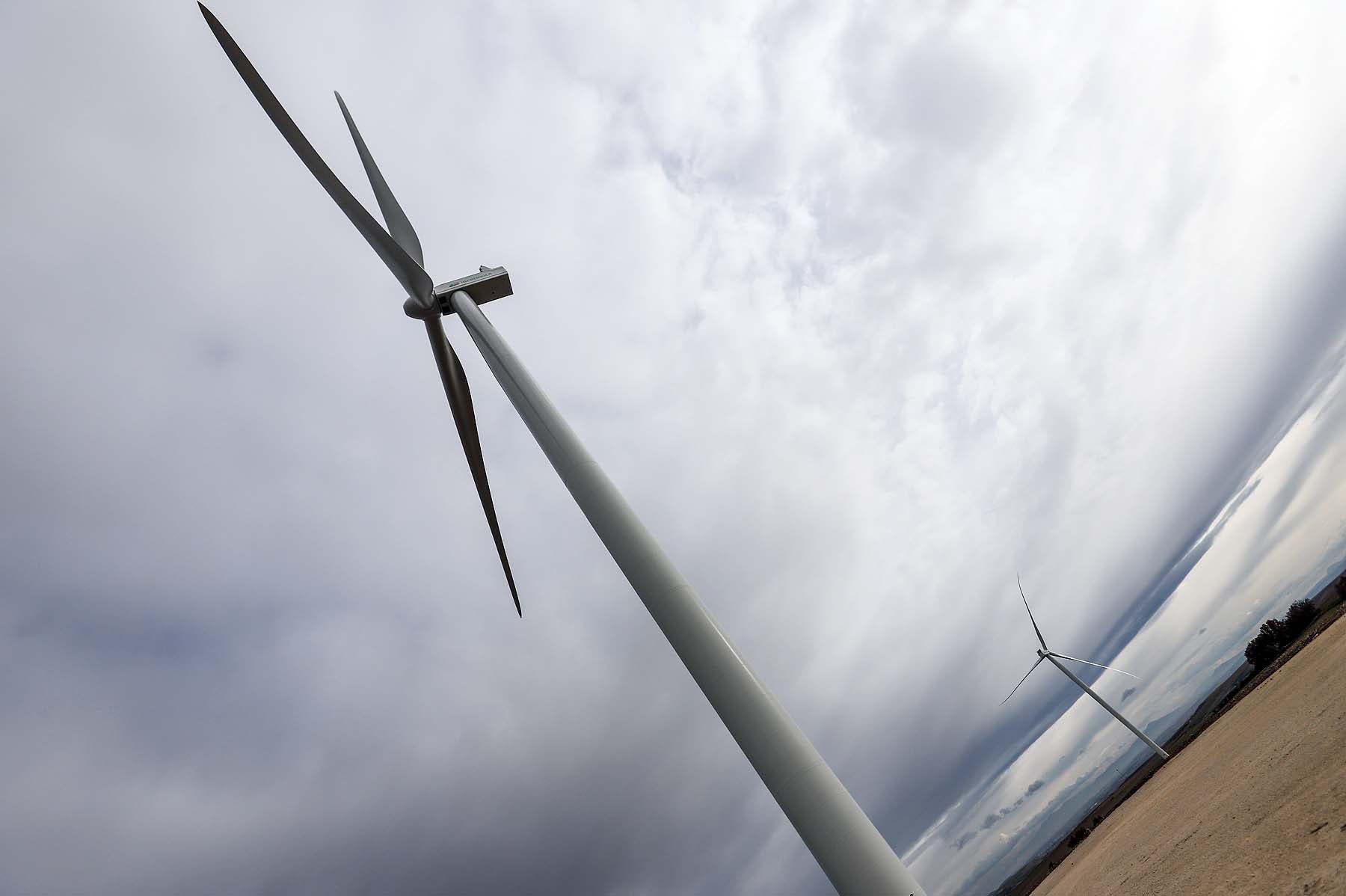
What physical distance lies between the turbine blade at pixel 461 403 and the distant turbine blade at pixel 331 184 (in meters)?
1.42

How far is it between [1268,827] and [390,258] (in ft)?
143

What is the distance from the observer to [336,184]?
24.3 meters

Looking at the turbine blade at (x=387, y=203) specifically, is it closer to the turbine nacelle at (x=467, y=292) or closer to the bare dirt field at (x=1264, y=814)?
the turbine nacelle at (x=467, y=292)

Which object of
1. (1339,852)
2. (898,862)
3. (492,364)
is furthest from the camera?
(492,364)

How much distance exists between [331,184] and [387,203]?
1140cm

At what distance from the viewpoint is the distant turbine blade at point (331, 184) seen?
21.7 m

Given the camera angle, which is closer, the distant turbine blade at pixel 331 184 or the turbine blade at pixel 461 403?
the distant turbine blade at pixel 331 184

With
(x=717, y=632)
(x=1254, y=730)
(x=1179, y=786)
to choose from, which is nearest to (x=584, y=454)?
(x=717, y=632)

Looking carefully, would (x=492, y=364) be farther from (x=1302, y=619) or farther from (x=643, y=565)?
(x=1302, y=619)

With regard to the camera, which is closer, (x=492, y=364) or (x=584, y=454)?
(x=584, y=454)

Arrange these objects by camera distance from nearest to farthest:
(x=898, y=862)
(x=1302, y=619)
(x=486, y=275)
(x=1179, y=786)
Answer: (x=898, y=862)
(x=486, y=275)
(x=1179, y=786)
(x=1302, y=619)

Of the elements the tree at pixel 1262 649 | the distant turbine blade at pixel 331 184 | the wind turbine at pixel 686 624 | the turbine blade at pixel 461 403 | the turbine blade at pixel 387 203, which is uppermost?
the turbine blade at pixel 387 203

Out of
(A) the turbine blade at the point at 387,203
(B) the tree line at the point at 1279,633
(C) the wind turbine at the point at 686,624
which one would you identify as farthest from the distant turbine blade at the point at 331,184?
(B) the tree line at the point at 1279,633

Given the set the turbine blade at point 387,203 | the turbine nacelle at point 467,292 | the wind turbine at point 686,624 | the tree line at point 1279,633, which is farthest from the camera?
the tree line at point 1279,633
